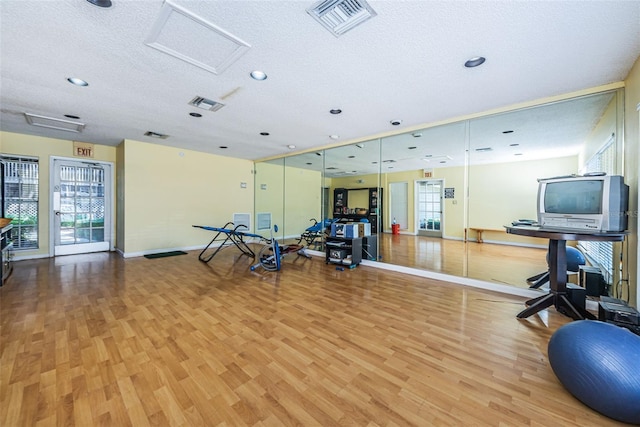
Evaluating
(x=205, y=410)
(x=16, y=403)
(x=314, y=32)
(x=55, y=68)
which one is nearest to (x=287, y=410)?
(x=205, y=410)

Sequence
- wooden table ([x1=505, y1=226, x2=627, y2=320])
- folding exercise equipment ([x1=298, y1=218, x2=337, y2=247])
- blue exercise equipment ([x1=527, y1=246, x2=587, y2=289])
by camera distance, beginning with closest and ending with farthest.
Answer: wooden table ([x1=505, y1=226, x2=627, y2=320]) < blue exercise equipment ([x1=527, y1=246, x2=587, y2=289]) < folding exercise equipment ([x1=298, y1=218, x2=337, y2=247])

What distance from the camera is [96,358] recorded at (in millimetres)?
1948

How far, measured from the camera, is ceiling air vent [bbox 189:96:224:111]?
3.42m

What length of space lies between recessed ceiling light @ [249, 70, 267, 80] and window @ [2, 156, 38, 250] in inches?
233

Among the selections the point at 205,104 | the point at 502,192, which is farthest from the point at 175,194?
the point at 502,192

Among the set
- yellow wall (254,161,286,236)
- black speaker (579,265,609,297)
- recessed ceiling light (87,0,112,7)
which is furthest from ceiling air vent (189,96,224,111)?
black speaker (579,265,609,297)

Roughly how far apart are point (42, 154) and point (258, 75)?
5902 mm

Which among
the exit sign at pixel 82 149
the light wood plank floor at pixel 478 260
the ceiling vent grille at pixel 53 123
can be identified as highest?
the ceiling vent grille at pixel 53 123

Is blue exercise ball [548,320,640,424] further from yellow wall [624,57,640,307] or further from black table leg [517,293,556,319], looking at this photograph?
yellow wall [624,57,640,307]

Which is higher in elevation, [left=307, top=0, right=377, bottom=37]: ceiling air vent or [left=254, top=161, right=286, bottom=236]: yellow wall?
[left=307, top=0, right=377, bottom=37]: ceiling air vent

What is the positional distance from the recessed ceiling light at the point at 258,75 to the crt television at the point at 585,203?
3.37 metres

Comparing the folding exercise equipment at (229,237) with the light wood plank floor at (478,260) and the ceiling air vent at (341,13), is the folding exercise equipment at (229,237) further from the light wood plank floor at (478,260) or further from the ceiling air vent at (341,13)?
the ceiling air vent at (341,13)

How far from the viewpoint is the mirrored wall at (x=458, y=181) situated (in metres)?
3.63

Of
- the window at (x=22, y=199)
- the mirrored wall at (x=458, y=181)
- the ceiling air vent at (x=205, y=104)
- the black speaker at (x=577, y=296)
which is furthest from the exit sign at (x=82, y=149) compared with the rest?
the black speaker at (x=577, y=296)
